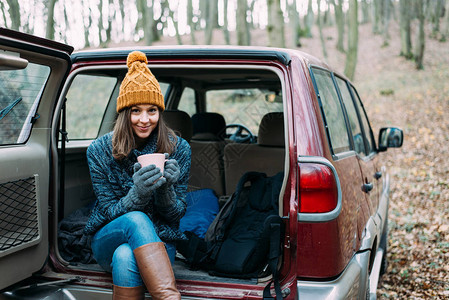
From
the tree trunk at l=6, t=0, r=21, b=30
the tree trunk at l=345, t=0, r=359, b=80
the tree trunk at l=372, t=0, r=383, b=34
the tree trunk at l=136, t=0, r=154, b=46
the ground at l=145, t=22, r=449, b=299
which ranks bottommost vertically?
the ground at l=145, t=22, r=449, b=299

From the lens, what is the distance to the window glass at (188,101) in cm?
494

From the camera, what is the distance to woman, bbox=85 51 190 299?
2115mm

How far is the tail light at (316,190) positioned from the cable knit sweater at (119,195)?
0.77m

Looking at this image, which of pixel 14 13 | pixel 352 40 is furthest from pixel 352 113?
pixel 352 40

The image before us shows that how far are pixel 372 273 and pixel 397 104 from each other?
1239 cm

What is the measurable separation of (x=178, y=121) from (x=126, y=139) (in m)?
1.39

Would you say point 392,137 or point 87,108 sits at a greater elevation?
point 87,108

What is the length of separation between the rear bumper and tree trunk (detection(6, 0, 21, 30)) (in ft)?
24.6

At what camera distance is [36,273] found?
2.38 metres

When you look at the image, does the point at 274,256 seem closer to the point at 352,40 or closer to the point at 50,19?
the point at 50,19

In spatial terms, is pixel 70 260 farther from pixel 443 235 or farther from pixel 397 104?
pixel 397 104

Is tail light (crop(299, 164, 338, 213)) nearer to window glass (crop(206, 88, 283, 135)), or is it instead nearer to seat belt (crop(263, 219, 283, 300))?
seat belt (crop(263, 219, 283, 300))

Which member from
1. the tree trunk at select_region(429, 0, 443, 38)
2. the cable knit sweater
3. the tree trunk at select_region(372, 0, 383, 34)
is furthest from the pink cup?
the tree trunk at select_region(372, 0, 383, 34)

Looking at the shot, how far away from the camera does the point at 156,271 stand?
2.08 metres
